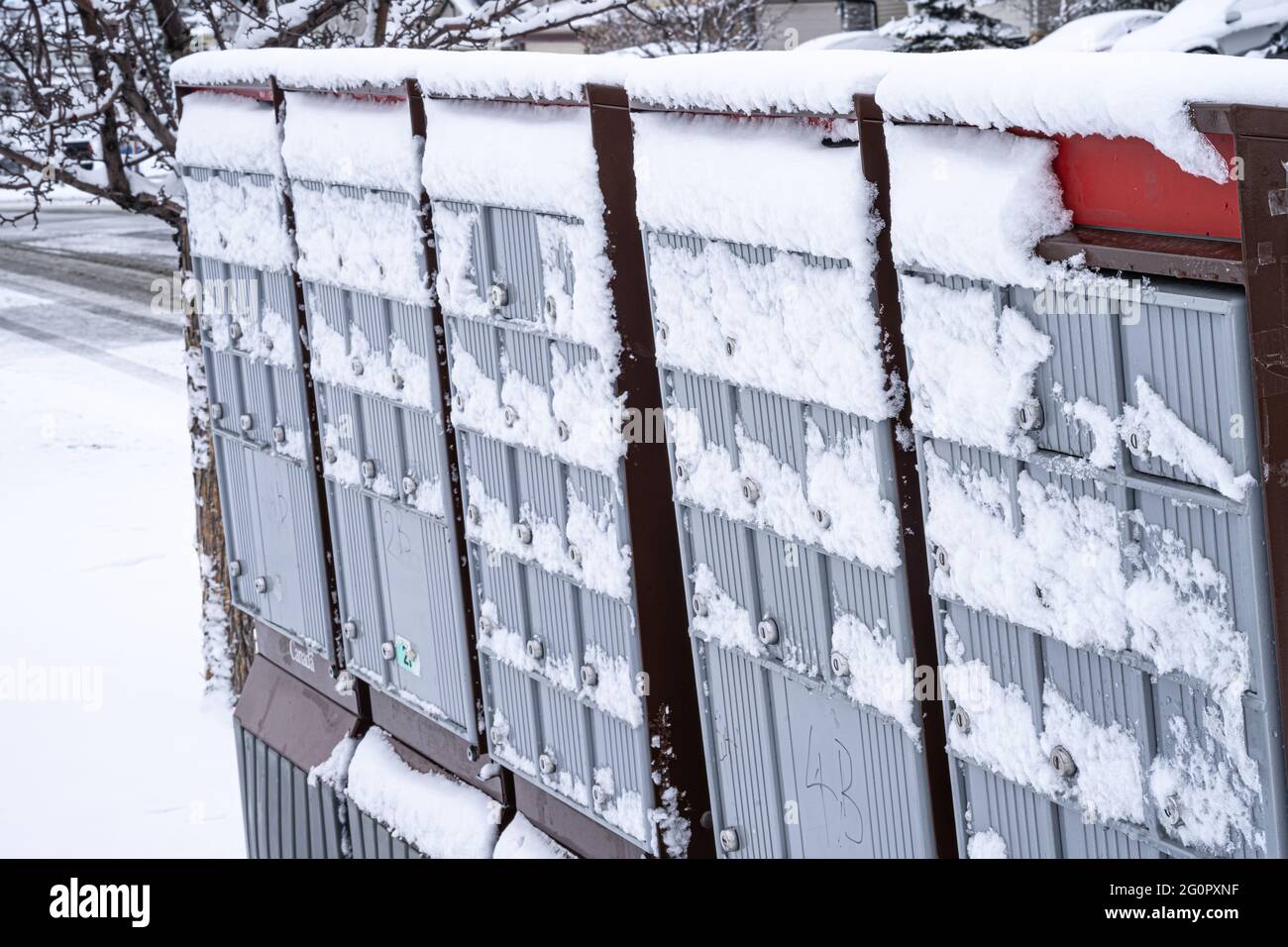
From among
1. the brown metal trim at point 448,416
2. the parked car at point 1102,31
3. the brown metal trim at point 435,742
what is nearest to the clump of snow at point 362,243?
the brown metal trim at point 448,416

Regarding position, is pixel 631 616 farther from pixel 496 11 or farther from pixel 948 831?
pixel 496 11

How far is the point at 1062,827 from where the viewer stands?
363cm

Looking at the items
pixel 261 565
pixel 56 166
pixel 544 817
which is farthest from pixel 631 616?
pixel 56 166

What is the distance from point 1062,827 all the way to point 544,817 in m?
2.35

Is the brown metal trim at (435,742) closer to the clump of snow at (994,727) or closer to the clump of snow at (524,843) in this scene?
the clump of snow at (524,843)

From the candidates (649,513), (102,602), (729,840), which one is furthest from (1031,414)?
(102,602)

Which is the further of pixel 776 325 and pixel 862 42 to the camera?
pixel 862 42

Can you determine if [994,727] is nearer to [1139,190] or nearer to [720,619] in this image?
[720,619]

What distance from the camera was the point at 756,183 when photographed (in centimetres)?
401

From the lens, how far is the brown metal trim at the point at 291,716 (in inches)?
274

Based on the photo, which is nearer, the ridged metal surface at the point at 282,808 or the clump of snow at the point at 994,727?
the clump of snow at the point at 994,727

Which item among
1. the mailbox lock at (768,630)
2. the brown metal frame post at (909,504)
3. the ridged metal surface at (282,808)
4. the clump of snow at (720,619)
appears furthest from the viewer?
the ridged metal surface at (282,808)

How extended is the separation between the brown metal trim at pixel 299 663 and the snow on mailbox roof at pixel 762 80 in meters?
3.20

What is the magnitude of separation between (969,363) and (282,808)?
4.66 meters
